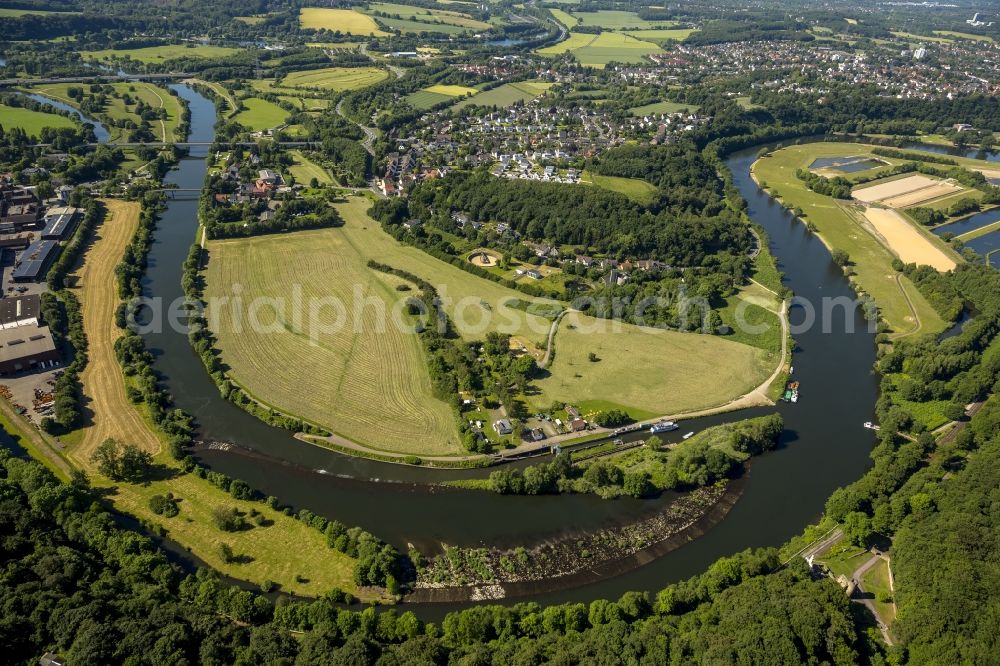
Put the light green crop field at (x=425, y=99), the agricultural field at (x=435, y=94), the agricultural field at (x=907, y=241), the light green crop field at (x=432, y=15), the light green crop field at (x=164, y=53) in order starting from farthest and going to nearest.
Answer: the light green crop field at (x=432, y=15) < the light green crop field at (x=164, y=53) < the agricultural field at (x=435, y=94) < the light green crop field at (x=425, y=99) < the agricultural field at (x=907, y=241)

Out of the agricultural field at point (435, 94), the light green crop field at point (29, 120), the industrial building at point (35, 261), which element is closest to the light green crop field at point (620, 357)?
the industrial building at point (35, 261)

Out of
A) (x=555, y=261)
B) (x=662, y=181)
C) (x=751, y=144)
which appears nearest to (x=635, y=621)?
(x=555, y=261)

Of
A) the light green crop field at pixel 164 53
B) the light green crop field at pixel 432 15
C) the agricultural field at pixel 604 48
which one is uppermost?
the light green crop field at pixel 432 15

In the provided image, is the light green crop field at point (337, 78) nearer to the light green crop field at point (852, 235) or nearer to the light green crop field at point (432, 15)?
the light green crop field at point (432, 15)

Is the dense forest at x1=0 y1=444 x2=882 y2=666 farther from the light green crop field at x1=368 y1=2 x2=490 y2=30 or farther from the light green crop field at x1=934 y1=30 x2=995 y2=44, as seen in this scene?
the light green crop field at x1=934 y1=30 x2=995 y2=44

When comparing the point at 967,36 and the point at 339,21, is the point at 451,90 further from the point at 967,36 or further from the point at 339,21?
the point at 967,36
